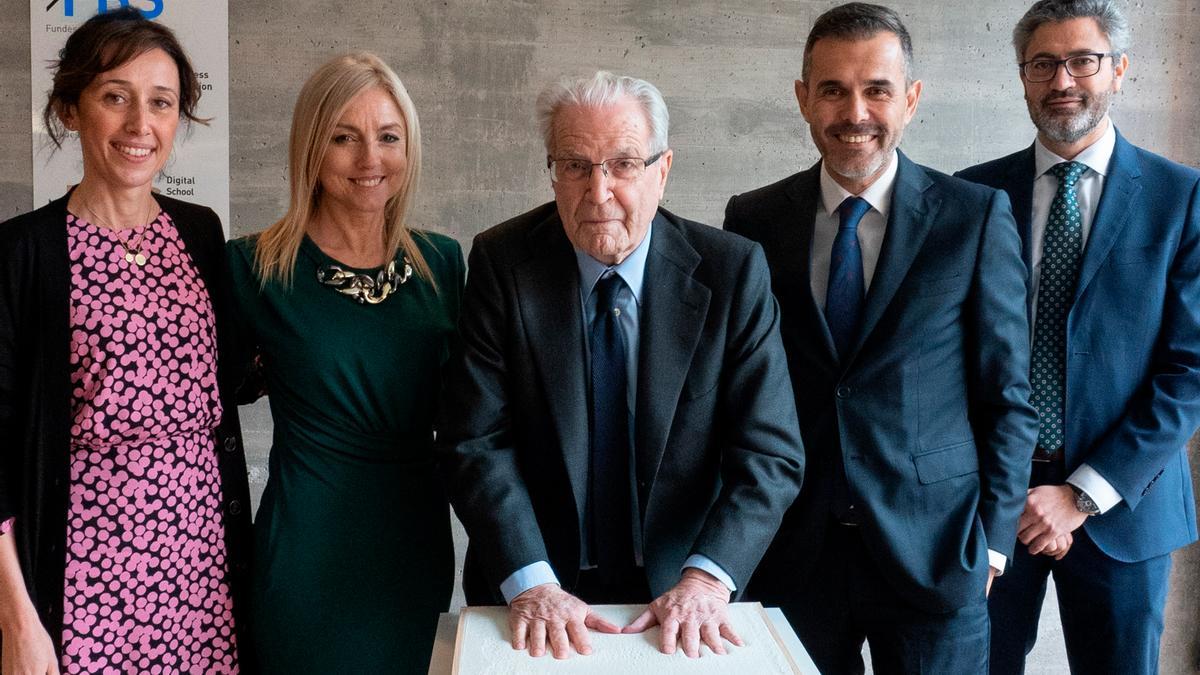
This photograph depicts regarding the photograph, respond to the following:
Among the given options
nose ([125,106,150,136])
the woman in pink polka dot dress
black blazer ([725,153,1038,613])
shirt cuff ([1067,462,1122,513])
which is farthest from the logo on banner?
shirt cuff ([1067,462,1122,513])

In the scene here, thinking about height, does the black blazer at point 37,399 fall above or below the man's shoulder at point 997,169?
below

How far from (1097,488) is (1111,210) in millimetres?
629

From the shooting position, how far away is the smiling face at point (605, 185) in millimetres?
1816

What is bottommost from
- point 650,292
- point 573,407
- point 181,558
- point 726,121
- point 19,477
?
point 181,558

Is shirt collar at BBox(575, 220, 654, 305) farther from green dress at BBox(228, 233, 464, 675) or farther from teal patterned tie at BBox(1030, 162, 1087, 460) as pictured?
teal patterned tie at BBox(1030, 162, 1087, 460)

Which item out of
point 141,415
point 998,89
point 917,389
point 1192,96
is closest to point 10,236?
point 141,415

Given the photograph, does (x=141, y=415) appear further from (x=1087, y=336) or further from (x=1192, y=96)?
(x=1192, y=96)

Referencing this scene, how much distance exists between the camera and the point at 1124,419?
2371mm

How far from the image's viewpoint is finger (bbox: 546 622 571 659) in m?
1.55

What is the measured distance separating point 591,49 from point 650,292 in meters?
1.89

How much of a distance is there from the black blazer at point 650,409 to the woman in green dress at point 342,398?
25cm

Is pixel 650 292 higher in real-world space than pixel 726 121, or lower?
lower

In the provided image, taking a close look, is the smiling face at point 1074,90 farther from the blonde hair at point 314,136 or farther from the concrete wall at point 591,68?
the blonde hair at point 314,136

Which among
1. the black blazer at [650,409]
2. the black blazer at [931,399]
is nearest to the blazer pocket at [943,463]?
the black blazer at [931,399]
